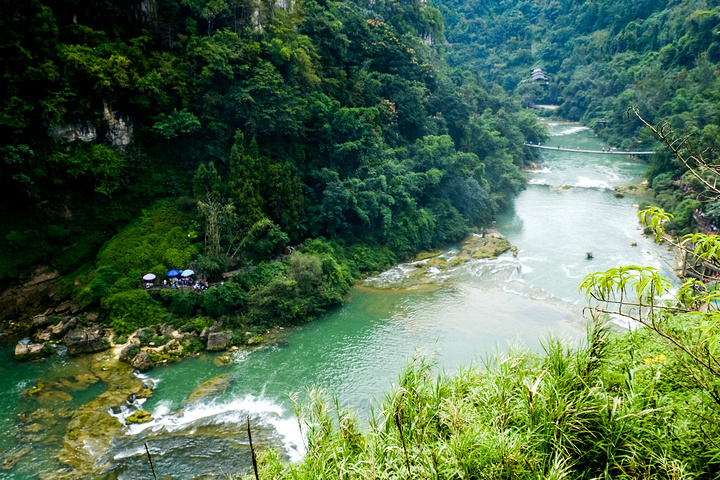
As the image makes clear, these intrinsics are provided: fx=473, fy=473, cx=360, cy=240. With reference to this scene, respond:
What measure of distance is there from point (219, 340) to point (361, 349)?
13.3 ft

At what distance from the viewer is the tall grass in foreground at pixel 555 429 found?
3320mm

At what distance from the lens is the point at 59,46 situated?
14.3m

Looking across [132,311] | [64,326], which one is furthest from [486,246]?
[64,326]

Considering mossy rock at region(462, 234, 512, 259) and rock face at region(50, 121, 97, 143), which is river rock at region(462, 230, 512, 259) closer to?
mossy rock at region(462, 234, 512, 259)

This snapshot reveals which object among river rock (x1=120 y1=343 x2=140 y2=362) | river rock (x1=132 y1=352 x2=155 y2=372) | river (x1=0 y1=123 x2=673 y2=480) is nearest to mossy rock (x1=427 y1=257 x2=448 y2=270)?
river (x1=0 y1=123 x2=673 y2=480)

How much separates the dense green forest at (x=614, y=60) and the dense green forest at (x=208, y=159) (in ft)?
39.9

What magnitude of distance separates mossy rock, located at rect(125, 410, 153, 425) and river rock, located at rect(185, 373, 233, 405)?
2.93 feet

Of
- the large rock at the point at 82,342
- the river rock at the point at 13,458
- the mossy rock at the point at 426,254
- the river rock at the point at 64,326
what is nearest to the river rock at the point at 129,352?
the large rock at the point at 82,342

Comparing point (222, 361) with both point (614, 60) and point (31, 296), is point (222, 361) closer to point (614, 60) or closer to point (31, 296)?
point (31, 296)

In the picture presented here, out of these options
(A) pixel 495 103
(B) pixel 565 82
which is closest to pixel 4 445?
(A) pixel 495 103

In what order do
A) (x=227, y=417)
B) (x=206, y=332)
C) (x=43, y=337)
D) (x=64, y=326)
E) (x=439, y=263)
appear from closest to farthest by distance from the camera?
1. (x=227, y=417)
2. (x=43, y=337)
3. (x=64, y=326)
4. (x=206, y=332)
5. (x=439, y=263)

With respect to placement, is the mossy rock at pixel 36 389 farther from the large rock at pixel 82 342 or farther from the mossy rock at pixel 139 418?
the mossy rock at pixel 139 418

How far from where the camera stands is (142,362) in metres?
12.4

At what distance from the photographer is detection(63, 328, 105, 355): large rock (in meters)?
12.8
